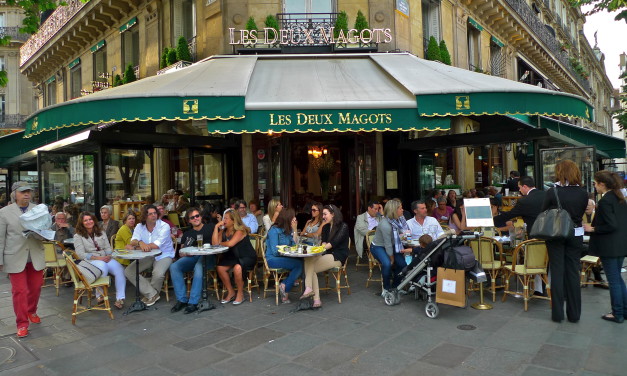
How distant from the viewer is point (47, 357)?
13.6 ft

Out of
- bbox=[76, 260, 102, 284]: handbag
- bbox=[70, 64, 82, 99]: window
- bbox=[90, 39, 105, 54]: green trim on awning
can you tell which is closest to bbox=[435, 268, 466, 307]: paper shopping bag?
bbox=[76, 260, 102, 284]: handbag

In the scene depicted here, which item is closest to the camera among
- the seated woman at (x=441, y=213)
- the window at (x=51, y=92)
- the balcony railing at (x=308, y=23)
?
the seated woman at (x=441, y=213)

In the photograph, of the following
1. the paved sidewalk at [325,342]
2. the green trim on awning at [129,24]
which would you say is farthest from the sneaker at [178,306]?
the green trim on awning at [129,24]

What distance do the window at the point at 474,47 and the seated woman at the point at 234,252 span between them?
10.9 metres

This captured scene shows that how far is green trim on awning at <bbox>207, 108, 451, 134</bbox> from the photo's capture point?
6574mm

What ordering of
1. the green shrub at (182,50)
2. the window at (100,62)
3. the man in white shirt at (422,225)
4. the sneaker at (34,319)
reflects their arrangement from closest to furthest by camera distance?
the sneaker at (34,319) → the man in white shirt at (422,225) → the green shrub at (182,50) → the window at (100,62)

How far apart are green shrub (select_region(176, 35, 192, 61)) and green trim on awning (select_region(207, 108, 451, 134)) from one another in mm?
5134

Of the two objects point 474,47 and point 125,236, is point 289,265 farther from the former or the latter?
point 474,47

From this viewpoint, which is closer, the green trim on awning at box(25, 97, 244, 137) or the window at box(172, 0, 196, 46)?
the green trim on awning at box(25, 97, 244, 137)

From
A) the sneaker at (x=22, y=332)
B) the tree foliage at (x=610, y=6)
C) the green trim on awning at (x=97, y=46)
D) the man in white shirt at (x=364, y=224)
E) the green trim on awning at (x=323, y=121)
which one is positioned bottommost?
the sneaker at (x=22, y=332)

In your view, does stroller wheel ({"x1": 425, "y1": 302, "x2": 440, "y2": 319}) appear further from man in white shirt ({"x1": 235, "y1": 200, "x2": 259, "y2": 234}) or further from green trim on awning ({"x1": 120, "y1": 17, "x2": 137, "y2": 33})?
green trim on awning ({"x1": 120, "y1": 17, "x2": 137, "y2": 33})

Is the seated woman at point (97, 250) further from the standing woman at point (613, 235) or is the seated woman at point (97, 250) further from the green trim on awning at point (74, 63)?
the green trim on awning at point (74, 63)

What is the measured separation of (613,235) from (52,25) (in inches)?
800

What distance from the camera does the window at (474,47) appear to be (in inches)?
543
